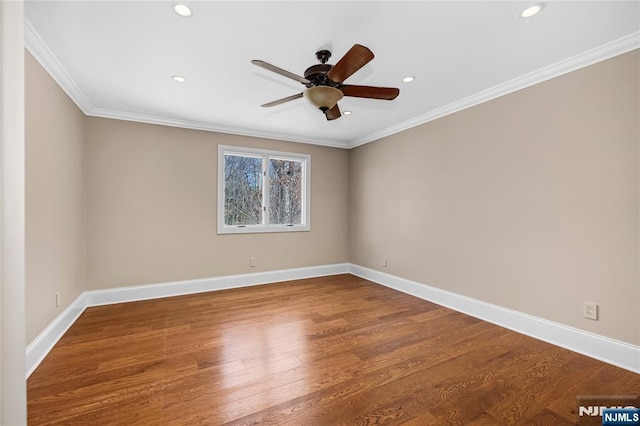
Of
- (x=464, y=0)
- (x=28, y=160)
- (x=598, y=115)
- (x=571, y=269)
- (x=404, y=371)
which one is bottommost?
(x=404, y=371)

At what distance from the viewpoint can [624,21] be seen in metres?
1.83

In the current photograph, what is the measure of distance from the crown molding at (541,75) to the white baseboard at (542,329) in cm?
218

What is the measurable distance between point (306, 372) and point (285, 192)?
10.3 feet

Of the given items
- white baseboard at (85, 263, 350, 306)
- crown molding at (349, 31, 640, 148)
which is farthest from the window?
crown molding at (349, 31, 640, 148)

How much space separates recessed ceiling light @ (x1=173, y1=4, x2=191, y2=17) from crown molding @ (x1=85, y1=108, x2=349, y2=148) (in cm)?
229

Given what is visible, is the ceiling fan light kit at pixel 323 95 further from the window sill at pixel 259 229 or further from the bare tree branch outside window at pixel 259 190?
the window sill at pixel 259 229

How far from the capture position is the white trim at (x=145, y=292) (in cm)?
217

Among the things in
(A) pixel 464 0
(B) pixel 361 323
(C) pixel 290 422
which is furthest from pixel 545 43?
(C) pixel 290 422

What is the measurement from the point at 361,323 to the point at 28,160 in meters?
3.13

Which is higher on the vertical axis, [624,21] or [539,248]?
[624,21]

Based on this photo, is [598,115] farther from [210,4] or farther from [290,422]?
[290,422]

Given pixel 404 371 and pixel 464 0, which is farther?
pixel 404 371

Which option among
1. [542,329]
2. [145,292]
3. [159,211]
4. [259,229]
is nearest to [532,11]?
[542,329]

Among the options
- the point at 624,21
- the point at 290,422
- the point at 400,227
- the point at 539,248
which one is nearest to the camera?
the point at 290,422
